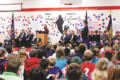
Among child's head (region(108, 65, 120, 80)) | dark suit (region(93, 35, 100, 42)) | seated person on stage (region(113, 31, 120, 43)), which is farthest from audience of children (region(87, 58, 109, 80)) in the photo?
seated person on stage (region(113, 31, 120, 43))

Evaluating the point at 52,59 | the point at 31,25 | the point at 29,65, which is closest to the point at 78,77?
the point at 52,59

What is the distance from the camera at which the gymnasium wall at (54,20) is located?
30.7ft

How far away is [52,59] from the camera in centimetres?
250

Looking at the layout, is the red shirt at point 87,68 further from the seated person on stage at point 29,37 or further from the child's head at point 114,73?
the seated person on stage at point 29,37

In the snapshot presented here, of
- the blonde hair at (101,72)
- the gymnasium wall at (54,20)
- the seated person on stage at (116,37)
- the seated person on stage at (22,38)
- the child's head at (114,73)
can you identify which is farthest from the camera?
the seated person on stage at (22,38)

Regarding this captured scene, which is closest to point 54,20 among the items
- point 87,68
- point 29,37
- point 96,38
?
point 29,37

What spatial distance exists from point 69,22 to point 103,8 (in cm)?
248

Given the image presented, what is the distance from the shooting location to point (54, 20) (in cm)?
1009

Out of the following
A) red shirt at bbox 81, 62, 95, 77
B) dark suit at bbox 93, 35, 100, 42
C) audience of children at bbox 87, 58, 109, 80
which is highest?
dark suit at bbox 93, 35, 100, 42

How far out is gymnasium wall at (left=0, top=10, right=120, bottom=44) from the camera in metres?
9.35

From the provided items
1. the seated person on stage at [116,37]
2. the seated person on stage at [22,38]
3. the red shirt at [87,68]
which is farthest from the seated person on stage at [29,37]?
the red shirt at [87,68]

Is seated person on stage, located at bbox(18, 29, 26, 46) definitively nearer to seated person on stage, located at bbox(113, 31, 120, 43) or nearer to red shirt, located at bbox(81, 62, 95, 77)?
seated person on stage, located at bbox(113, 31, 120, 43)

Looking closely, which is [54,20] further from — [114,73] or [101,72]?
[114,73]

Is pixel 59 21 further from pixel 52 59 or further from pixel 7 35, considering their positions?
pixel 52 59
